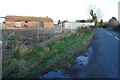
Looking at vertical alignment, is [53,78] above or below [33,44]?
below

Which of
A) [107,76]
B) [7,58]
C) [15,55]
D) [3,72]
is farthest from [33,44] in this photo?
[107,76]

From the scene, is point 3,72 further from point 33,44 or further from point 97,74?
point 33,44

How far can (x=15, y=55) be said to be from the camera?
10.6 meters

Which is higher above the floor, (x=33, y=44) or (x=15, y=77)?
(x=33, y=44)

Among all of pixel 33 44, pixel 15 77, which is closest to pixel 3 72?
pixel 15 77

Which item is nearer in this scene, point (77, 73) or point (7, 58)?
point (77, 73)

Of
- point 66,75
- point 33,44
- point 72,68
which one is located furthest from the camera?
point 33,44

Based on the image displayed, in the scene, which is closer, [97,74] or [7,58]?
[97,74]

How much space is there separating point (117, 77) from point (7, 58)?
459 centimetres

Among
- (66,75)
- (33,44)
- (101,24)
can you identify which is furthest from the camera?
(101,24)

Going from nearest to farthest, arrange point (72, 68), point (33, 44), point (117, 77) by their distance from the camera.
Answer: point (117, 77)
point (72, 68)
point (33, 44)

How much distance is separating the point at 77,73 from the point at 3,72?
2632 mm

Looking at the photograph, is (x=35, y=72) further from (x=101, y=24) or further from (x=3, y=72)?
(x=101, y=24)

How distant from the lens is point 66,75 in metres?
8.12
